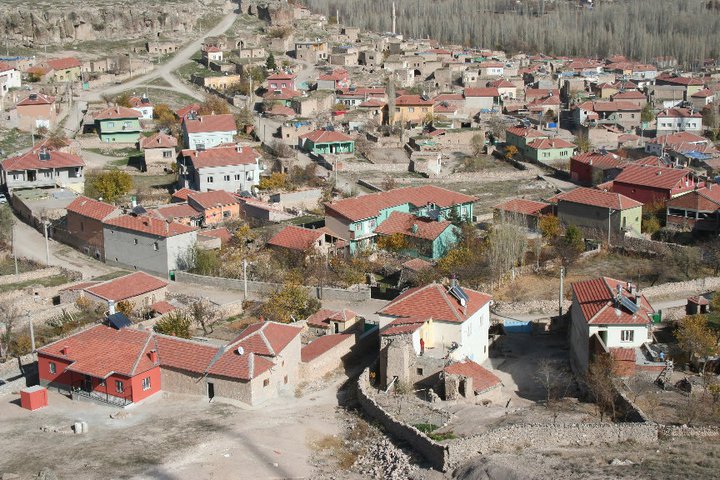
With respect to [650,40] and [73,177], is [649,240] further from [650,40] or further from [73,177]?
[650,40]

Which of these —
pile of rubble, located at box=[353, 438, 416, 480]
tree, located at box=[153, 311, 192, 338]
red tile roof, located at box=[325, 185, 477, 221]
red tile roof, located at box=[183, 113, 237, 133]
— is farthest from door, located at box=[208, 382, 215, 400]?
red tile roof, located at box=[183, 113, 237, 133]

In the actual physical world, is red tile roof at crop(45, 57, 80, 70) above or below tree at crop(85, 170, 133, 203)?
above

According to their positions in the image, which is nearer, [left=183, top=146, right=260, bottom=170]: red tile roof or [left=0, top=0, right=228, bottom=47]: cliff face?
[left=183, top=146, right=260, bottom=170]: red tile roof

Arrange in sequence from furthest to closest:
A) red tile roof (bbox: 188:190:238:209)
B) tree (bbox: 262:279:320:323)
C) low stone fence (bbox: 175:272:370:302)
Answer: red tile roof (bbox: 188:190:238:209) < low stone fence (bbox: 175:272:370:302) < tree (bbox: 262:279:320:323)

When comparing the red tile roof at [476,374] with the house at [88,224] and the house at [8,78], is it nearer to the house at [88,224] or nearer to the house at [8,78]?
the house at [88,224]

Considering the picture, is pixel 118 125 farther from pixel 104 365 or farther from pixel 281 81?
pixel 104 365

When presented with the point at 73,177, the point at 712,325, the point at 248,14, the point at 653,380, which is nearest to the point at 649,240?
the point at 712,325

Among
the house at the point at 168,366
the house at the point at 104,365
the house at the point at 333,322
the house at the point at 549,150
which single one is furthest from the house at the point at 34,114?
the house at the point at 168,366

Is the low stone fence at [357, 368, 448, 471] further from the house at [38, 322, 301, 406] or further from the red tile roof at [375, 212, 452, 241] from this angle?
the red tile roof at [375, 212, 452, 241]
